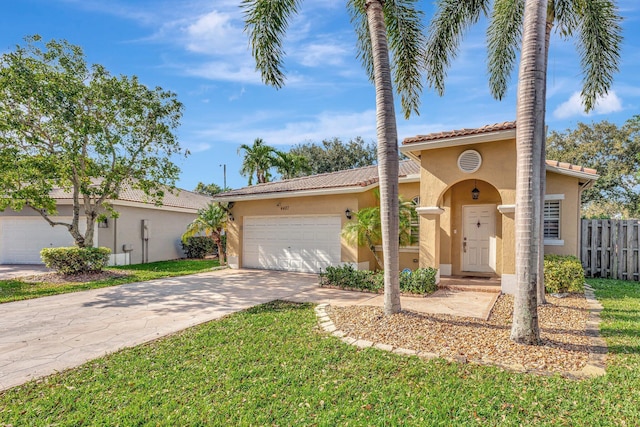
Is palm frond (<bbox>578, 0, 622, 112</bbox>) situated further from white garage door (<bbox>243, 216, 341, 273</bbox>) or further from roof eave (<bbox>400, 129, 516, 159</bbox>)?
white garage door (<bbox>243, 216, 341, 273</bbox>)

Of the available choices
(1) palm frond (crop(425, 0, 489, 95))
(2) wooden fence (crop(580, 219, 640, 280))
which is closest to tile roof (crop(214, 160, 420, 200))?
(1) palm frond (crop(425, 0, 489, 95))

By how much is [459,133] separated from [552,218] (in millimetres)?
4421

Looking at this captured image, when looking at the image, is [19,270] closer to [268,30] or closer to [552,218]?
[268,30]

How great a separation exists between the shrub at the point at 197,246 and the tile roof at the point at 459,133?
653 inches

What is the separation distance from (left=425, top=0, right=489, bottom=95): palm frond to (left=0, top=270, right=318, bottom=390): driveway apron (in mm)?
7978

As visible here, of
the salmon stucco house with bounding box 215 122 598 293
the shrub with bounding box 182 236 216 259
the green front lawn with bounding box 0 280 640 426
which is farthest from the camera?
the shrub with bounding box 182 236 216 259

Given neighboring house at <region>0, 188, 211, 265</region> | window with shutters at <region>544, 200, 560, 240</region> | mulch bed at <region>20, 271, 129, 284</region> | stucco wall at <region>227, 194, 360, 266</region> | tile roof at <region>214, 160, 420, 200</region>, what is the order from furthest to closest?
neighboring house at <region>0, 188, 211, 265</region> → stucco wall at <region>227, 194, 360, 266</region> → mulch bed at <region>20, 271, 129, 284</region> → tile roof at <region>214, 160, 420, 200</region> → window with shutters at <region>544, 200, 560, 240</region>

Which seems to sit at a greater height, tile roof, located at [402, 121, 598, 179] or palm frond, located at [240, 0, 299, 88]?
palm frond, located at [240, 0, 299, 88]

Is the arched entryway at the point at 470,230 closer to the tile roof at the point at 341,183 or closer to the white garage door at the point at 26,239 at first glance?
the tile roof at the point at 341,183

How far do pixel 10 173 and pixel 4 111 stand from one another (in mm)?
2275

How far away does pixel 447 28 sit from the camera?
945 cm

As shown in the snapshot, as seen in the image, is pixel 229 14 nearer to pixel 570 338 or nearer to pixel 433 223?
pixel 433 223

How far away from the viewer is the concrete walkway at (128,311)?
5.43m

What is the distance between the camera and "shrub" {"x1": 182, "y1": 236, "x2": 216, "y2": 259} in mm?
22094
